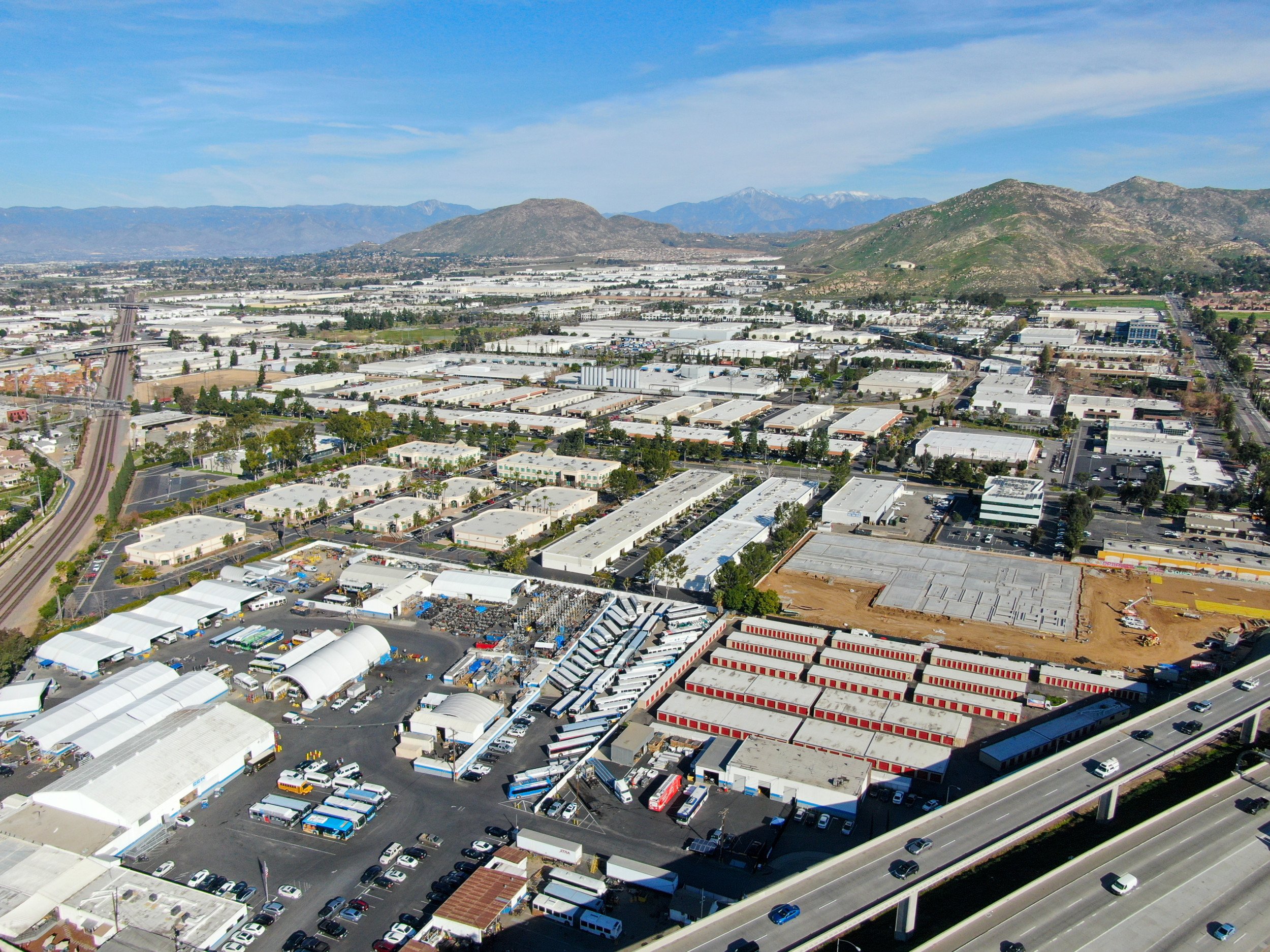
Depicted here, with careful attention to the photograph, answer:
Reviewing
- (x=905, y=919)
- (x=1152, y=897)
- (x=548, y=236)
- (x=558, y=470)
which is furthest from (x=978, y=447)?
(x=548, y=236)

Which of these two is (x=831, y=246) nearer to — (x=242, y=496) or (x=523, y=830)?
(x=242, y=496)

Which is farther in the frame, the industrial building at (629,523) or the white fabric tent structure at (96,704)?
the industrial building at (629,523)


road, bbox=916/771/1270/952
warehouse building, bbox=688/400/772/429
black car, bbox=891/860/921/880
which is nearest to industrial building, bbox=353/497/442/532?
warehouse building, bbox=688/400/772/429

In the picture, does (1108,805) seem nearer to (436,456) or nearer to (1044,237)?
(436,456)

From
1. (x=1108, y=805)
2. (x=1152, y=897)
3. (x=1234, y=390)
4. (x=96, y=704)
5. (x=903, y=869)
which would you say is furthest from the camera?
(x=1234, y=390)

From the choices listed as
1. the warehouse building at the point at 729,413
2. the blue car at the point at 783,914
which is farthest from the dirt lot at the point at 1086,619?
the warehouse building at the point at 729,413

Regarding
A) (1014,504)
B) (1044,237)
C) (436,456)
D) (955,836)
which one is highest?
(1044,237)

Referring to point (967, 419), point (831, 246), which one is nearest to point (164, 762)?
point (967, 419)

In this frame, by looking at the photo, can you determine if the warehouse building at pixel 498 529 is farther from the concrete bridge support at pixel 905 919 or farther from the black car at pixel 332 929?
the concrete bridge support at pixel 905 919
